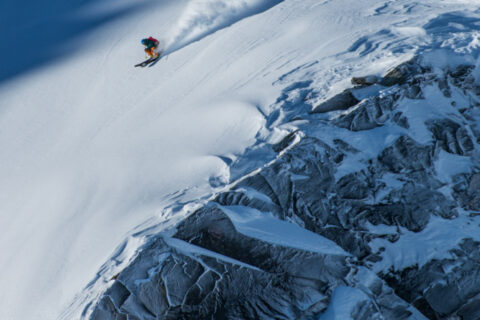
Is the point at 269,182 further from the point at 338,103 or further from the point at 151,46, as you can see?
the point at 151,46

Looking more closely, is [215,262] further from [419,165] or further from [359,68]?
[359,68]

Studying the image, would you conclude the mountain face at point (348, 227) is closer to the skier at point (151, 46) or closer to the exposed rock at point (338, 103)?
the exposed rock at point (338, 103)

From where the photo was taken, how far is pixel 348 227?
17.3 feet

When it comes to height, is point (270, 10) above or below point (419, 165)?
above

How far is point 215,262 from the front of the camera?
4777 mm

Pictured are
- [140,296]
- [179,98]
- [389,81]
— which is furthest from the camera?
[179,98]

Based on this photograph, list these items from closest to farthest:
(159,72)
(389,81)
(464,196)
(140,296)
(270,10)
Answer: (140,296) → (464,196) → (389,81) → (159,72) → (270,10)

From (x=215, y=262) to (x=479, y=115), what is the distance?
14.7ft

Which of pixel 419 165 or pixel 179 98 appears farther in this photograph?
pixel 179 98

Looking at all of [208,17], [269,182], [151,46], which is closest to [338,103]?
[269,182]

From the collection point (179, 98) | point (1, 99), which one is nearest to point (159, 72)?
point (179, 98)

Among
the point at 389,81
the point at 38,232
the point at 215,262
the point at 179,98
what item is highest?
the point at 179,98

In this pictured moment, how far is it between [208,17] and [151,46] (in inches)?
55.7

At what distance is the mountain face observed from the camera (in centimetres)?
473
